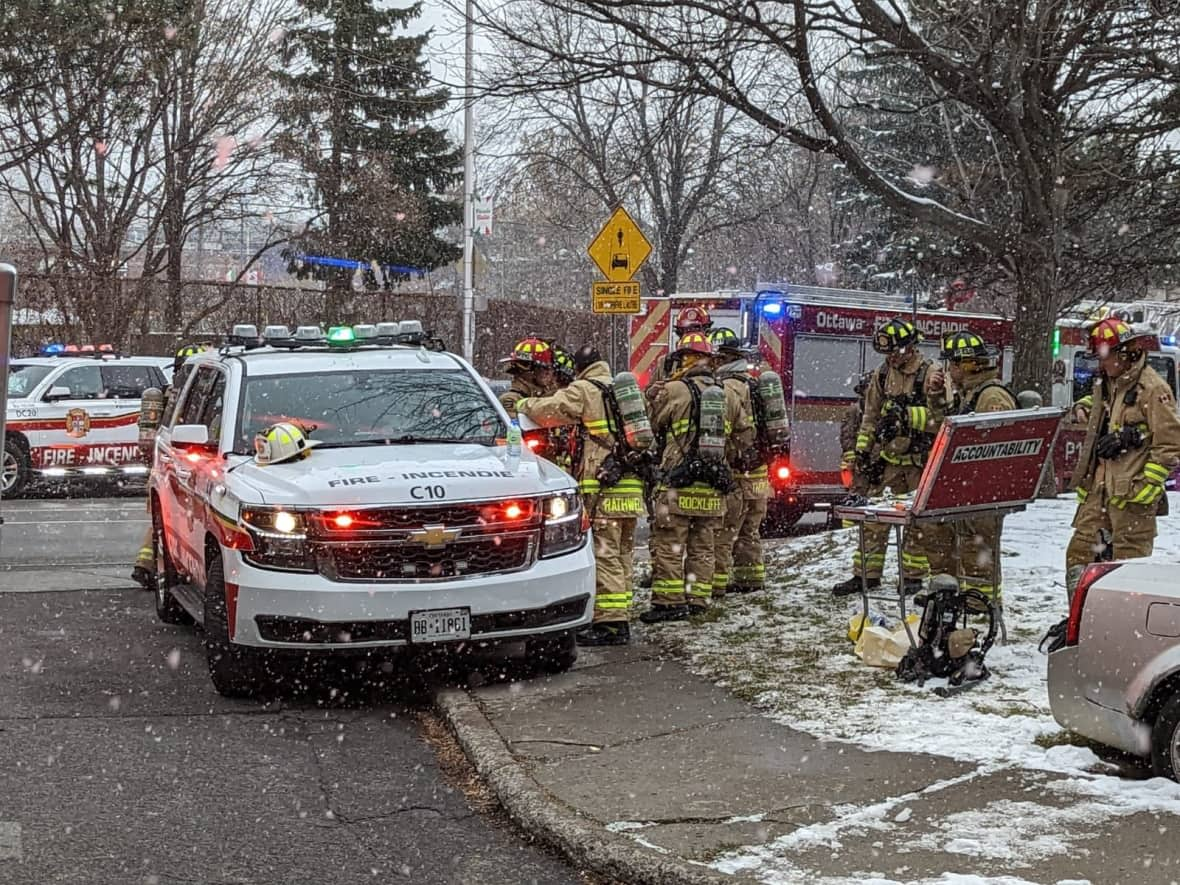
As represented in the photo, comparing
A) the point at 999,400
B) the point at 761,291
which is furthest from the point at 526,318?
the point at 999,400

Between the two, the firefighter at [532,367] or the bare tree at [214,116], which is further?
the bare tree at [214,116]

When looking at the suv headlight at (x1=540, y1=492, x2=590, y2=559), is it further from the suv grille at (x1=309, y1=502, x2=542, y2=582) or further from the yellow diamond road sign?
the yellow diamond road sign

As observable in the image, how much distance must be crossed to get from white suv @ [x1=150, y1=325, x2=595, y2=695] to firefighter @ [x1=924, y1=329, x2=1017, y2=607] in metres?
2.40

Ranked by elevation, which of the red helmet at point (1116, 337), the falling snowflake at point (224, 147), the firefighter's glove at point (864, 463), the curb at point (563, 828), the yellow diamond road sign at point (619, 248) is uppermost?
the falling snowflake at point (224, 147)

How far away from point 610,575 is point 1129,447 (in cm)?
312

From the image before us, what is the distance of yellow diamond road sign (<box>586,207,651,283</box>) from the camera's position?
47.6 feet

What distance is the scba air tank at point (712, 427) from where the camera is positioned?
9734 mm

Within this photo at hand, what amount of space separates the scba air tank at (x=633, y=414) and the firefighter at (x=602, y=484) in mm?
138

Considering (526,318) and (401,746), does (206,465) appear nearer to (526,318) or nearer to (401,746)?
(401,746)

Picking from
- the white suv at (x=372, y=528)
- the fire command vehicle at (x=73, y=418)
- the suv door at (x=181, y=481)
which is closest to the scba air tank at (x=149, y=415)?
the suv door at (x=181, y=481)

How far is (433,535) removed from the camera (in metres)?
7.63

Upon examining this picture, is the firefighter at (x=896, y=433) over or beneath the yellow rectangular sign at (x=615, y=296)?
beneath

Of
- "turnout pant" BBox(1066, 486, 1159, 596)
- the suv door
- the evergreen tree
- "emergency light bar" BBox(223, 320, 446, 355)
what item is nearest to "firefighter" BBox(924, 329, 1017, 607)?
"turnout pant" BBox(1066, 486, 1159, 596)

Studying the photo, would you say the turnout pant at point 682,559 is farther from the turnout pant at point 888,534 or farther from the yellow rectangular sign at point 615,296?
the yellow rectangular sign at point 615,296
